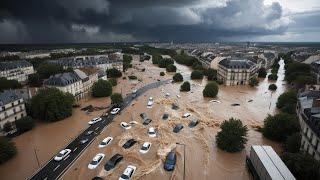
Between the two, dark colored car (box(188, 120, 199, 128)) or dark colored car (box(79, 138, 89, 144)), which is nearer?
dark colored car (box(79, 138, 89, 144))

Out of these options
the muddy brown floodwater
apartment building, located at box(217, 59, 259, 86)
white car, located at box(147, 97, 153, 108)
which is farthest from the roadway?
apartment building, located at box(217, 59, 259, 86)

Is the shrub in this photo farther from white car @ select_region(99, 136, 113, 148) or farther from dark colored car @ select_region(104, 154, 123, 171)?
dark colored car @ select_region(104, 154, 123, 171)

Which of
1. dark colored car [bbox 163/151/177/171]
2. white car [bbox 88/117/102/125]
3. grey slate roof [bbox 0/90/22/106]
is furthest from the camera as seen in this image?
white car [bbox 88/117/102/125]

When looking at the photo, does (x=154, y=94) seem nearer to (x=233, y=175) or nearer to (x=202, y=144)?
(x=202, y=144)

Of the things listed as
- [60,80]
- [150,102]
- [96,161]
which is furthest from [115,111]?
[96,161]

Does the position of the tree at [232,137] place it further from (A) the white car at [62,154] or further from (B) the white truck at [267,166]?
(A) the white car at [62,154]

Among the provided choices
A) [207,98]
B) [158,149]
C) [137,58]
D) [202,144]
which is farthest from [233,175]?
[137,58]
